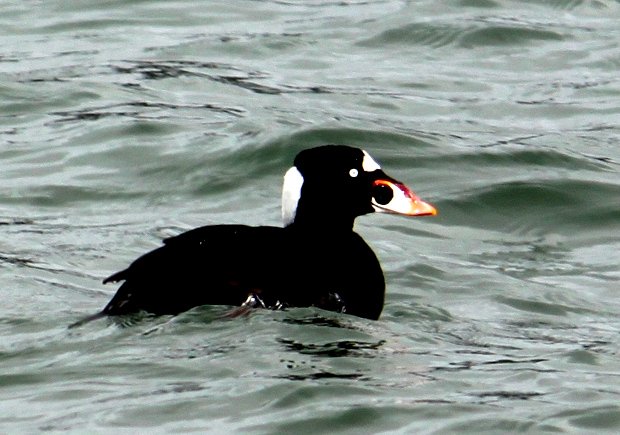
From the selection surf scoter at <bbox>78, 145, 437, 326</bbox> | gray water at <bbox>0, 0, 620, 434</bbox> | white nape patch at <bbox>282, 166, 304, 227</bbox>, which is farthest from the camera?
white nape patch at <bbox>282, 166, 304, 227</bbox>

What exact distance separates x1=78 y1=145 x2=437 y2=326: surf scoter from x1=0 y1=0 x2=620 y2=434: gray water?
0.30 ft

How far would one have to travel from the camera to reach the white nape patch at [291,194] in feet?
23.7

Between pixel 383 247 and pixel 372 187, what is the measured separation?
170cm

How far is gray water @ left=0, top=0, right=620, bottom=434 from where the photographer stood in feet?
19.7

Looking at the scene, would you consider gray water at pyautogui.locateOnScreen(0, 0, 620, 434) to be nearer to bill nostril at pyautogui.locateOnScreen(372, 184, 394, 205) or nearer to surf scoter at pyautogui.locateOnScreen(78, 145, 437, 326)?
surf scoter at pyautogui.locateOnScreen(78, 145, 437, 326)

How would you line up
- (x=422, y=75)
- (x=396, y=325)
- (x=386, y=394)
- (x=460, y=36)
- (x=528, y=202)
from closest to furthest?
(x=386, y=394) < (x=396, y=325) < (x=528, y=202) < (x=422, y=75) < (x=460, y=36)

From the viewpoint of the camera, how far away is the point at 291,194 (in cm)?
726

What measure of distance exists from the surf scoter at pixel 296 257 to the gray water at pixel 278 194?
0.09 m

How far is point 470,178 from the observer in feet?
33.4

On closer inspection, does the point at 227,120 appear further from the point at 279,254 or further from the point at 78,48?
the point at 279,254

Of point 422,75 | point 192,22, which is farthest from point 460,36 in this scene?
point 192,22

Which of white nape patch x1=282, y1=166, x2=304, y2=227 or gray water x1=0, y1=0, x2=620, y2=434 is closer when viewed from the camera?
gray water x1=0, y1=0, x2=620, y2=434

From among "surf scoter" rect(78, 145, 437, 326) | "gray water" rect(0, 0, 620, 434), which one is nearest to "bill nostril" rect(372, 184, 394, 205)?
"surf scoter" rect(78, 145, 437, 326)

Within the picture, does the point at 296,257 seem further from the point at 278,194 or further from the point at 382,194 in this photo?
the point at 278,194
